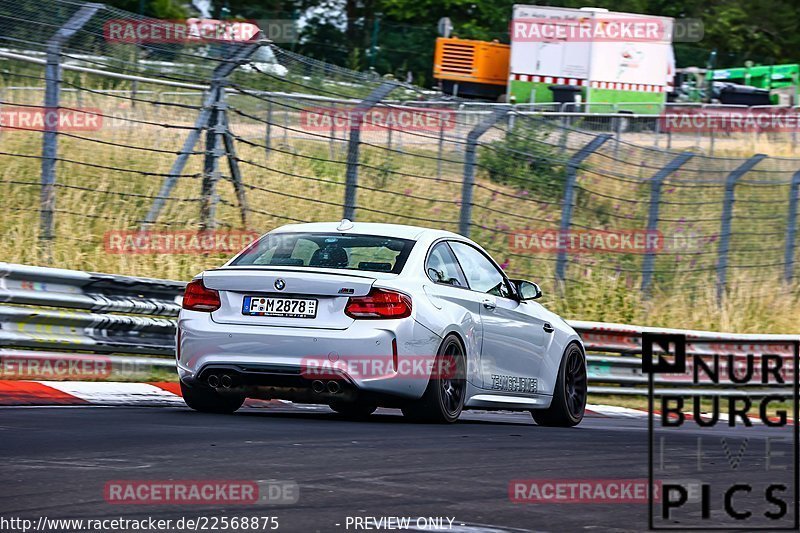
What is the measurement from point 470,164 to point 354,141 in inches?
60.0

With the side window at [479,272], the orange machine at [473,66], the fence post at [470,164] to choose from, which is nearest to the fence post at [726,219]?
the fence post at [470,164]

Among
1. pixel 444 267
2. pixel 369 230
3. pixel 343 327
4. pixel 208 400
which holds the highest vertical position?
pixel 369 230

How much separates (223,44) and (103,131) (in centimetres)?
143

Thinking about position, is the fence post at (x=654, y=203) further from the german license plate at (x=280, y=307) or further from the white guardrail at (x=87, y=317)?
the german license plate at (x=280, y=307)

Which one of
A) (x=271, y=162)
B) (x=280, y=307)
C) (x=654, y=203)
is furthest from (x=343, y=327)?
(x=654, y=203)

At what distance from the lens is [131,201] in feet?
47.3

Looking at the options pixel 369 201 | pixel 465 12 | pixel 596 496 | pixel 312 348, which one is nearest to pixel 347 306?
pixel 312 348

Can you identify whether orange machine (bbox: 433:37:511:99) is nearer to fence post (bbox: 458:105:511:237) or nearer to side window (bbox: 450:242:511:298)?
fence post (bbox: 458:105:511:237)

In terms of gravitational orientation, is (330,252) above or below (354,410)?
above

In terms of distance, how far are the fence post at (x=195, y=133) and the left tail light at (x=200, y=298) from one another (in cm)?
461

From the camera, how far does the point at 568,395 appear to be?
11.1 meters

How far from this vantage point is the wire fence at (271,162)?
1323 centimetres

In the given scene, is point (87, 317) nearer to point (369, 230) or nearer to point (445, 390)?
point (369, 230)

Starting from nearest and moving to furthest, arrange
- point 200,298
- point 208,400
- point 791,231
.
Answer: point 200,298
point 208,400
point 791,231
